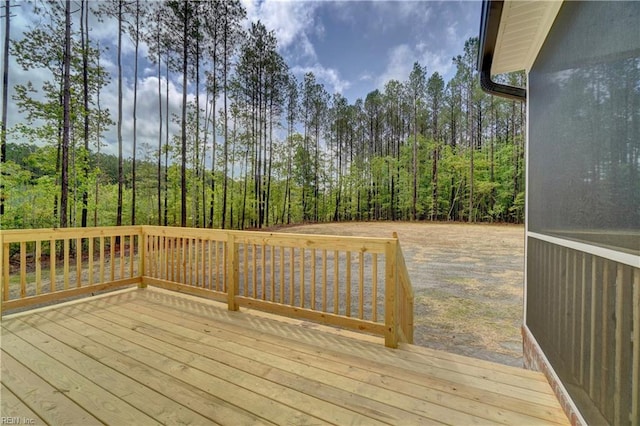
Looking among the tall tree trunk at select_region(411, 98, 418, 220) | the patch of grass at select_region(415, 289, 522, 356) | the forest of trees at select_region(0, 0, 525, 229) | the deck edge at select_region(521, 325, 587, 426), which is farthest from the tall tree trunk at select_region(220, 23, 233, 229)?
the tall tree trunk at select_region(411, 98, 418, 220)

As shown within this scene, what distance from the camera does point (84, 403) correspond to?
156 centimetres

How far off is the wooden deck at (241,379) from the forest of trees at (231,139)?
6.43m

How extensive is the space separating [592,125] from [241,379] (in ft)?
8.39

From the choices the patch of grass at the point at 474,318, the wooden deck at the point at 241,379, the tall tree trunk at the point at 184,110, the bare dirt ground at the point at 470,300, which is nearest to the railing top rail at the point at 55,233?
the wooden deck at the point at 241,379

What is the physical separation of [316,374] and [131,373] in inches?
51.6

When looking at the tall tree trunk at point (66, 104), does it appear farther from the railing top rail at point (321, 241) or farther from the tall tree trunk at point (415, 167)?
the tall tree trunk at point (415, 167)

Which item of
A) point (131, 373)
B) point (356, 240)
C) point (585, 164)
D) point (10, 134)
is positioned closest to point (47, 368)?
point (131, 373)

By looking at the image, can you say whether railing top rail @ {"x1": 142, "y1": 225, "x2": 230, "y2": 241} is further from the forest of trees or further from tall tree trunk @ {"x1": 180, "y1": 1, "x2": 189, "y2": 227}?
tall tree trunk @ {"x1": 180, "y1": 1, "x2": 189, "y2": 227}

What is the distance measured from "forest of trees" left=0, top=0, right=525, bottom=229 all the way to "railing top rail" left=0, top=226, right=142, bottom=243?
4712 mm

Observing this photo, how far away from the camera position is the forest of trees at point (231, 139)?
281 inches

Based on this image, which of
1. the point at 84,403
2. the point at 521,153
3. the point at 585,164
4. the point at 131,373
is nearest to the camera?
the point at 585,164

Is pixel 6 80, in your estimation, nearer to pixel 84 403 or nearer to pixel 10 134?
pixel 10 134

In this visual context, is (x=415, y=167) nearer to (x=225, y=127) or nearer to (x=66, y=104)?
(x=225, y=127)

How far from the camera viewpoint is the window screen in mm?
1065
